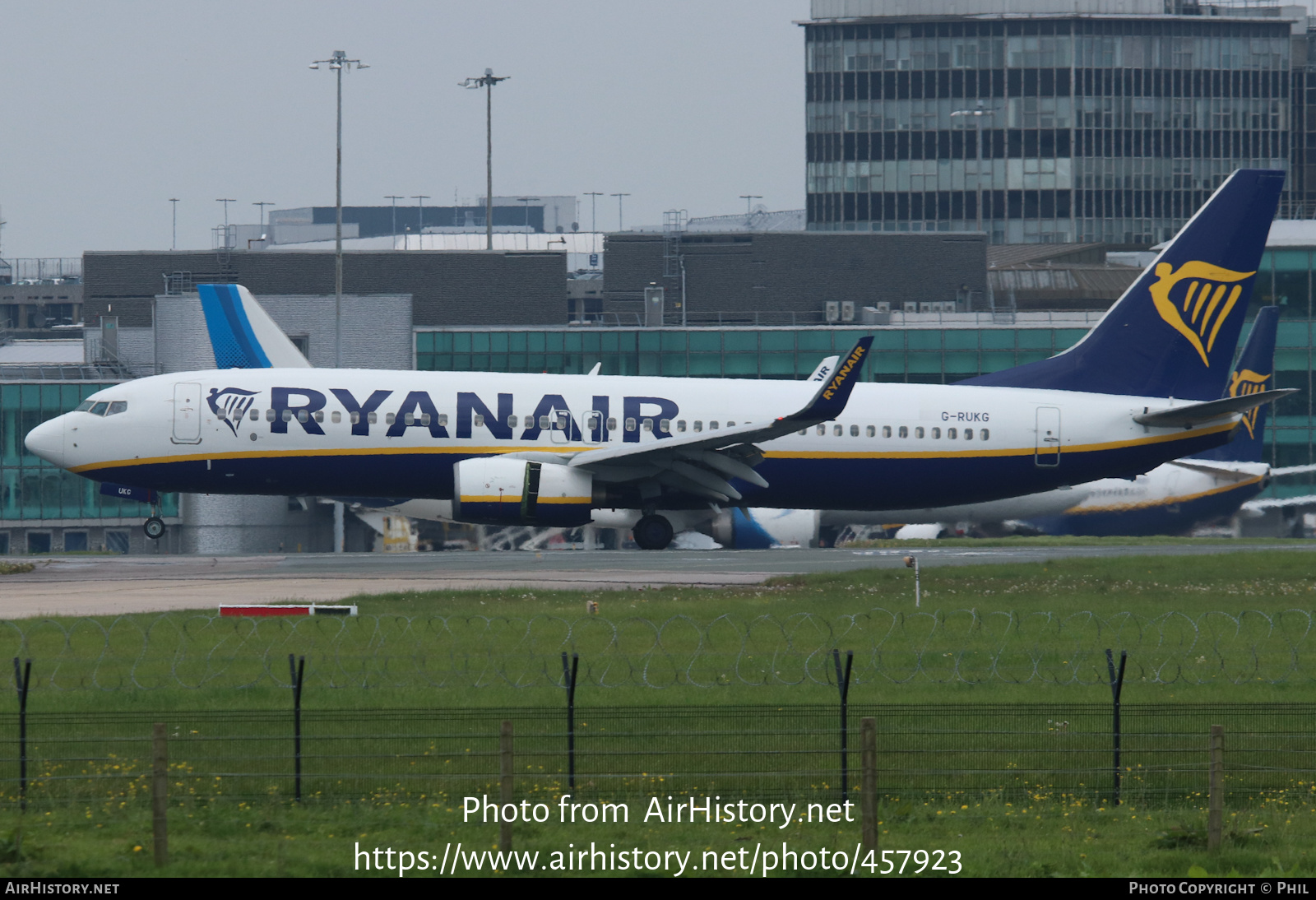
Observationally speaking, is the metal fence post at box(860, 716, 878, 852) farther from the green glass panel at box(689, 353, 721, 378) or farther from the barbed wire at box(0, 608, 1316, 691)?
the green glass panel at box(689, 353, 721, 378)

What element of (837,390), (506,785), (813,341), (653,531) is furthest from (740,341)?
(506,785)

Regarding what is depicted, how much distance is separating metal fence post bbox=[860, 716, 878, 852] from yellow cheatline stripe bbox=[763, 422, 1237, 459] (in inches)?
1052

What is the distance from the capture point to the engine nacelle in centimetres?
3684

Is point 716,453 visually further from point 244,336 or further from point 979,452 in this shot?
point 244,336

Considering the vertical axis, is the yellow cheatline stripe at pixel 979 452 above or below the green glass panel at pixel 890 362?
below

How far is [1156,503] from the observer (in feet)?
202

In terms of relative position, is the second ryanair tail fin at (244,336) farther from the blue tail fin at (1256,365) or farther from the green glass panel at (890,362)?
the blue tail fin at (1256,365)

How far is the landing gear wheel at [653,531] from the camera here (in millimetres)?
40875

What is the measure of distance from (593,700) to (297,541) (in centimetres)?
5624

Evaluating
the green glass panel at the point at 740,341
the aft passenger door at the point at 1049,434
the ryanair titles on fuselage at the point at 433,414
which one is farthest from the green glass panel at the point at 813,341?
the ryanair titles on fuselage at the point at 433,414

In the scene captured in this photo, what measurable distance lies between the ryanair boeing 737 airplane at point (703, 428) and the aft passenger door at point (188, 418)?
A: 5 cm
